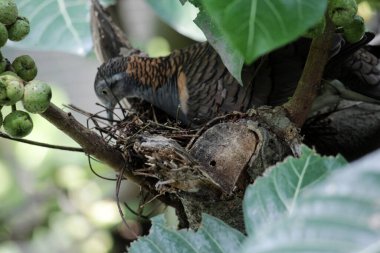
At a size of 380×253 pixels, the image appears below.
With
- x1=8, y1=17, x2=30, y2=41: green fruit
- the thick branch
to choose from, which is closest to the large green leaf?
the thick branch

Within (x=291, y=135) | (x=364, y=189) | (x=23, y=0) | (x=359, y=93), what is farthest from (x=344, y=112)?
(x=364, y=189)

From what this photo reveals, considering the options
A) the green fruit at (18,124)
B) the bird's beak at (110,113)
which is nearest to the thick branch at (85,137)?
the green fruit at (18,124)

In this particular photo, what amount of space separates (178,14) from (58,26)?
11.1 inches

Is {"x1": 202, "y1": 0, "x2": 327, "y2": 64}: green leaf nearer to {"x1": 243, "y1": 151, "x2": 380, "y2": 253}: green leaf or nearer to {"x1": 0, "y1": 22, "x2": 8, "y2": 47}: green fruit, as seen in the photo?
{"x1": 243, "y1": 151, "x2": 380, "y2": 253}: green leaf

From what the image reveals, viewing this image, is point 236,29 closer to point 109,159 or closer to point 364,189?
point 364,189

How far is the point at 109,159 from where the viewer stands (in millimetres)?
940

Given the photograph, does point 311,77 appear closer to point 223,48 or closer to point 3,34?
point 223,48

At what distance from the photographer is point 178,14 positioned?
1.46 m

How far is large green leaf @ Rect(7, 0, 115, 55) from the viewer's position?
131 cm

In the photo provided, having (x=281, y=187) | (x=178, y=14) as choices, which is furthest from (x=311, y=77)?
(x=178, y=14)

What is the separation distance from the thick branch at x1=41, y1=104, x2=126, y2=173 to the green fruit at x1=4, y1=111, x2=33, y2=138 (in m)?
0.05

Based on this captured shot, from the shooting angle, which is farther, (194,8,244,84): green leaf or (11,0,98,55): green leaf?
(11,0,98,55): green leaf

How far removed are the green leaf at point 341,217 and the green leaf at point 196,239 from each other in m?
0.28

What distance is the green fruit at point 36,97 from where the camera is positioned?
0.70 metres
